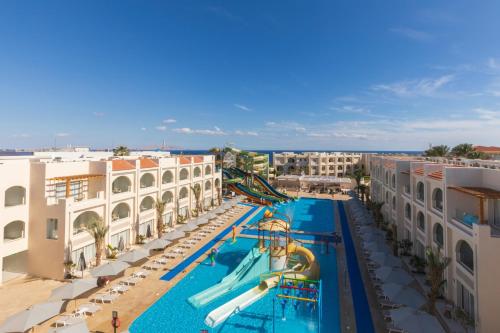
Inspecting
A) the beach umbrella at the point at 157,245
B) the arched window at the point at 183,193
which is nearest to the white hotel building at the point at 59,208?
the beach umbrella at the point at 157,245

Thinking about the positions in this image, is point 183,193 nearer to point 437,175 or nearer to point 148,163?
point 148,163

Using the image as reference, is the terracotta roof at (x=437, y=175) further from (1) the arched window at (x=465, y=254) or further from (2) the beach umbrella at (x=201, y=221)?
(2) the beach umbrella at (x=201, y=221)

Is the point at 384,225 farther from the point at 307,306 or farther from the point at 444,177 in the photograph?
the point at 307,306

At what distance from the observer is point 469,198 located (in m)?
18.1

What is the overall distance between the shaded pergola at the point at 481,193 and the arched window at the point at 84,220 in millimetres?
27867

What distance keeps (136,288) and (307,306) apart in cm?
1227

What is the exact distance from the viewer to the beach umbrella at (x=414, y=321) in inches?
523

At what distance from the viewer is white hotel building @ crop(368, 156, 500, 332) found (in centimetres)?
1405

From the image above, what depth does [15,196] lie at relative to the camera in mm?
21688

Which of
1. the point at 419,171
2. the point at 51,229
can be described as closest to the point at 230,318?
the point at 51,229

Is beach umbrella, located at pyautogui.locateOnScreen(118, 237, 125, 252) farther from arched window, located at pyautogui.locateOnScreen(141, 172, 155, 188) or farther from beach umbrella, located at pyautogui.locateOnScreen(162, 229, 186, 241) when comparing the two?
arched window, located at pyautogui.locateOnScreen(141, 172, 155, 188)

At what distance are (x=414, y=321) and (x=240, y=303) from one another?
996 centimetres

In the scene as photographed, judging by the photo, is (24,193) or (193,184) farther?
(193,184)

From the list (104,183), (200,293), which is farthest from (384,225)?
(104,183)
